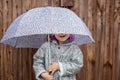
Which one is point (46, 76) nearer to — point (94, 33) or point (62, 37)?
point (62, 37)

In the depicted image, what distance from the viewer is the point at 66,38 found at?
162 inches

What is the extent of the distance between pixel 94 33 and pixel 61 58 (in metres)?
0.80

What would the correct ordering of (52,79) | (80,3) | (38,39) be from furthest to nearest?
(80,3) → (38,39) → (52,79)

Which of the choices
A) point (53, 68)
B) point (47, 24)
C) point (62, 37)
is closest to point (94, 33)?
A: point (62, 37)

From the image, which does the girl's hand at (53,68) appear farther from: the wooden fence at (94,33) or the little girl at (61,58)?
the wooden fence at (94,33)

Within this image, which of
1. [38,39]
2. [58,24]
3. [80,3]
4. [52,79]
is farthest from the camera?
[80,3]

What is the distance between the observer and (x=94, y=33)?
4.75 meters

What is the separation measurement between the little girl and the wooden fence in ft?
2.08

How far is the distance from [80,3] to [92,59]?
2.56 ft

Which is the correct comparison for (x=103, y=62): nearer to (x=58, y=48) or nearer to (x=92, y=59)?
(x=92, y=59)

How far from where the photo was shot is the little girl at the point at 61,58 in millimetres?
4051

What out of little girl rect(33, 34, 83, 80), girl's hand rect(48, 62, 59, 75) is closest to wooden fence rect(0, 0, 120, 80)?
little girl rect(33, 34, 83, 80)

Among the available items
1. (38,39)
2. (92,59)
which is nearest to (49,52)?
(38,39)

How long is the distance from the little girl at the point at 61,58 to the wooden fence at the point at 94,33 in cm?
63
